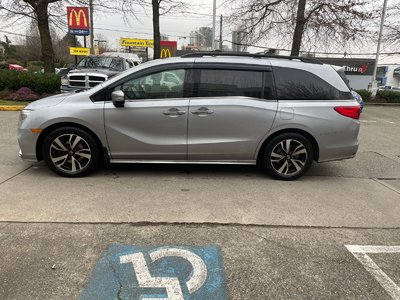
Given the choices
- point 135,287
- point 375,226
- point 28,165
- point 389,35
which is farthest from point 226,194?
point 389,35

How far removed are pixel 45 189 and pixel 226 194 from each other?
2343 millimetres

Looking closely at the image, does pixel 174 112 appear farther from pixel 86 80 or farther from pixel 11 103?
pixel 11 103

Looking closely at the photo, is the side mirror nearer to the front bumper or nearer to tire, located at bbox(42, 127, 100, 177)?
tire, located at bbox(42, 127, 100, 177)

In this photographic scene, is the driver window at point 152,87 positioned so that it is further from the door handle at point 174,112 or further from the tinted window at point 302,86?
the tinted window at point 302,86

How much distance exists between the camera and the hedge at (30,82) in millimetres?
13055

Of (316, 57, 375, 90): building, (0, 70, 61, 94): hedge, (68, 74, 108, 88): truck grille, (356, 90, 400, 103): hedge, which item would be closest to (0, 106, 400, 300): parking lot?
(68, 74, 108, 88): truck grille

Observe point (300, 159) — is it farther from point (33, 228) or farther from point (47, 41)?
point (47, 41)

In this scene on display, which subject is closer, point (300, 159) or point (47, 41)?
point (300, 159)

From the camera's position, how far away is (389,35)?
20.2 meters

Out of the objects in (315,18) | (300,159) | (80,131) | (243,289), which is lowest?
(243,289)

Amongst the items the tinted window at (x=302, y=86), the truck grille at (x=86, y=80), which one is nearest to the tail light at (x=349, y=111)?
the tinted window at (x=302, y=86)

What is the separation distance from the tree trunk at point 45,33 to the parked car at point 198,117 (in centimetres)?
1161

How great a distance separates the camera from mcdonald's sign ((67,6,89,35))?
16.3m

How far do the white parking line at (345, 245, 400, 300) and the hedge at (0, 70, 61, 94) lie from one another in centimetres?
1243
